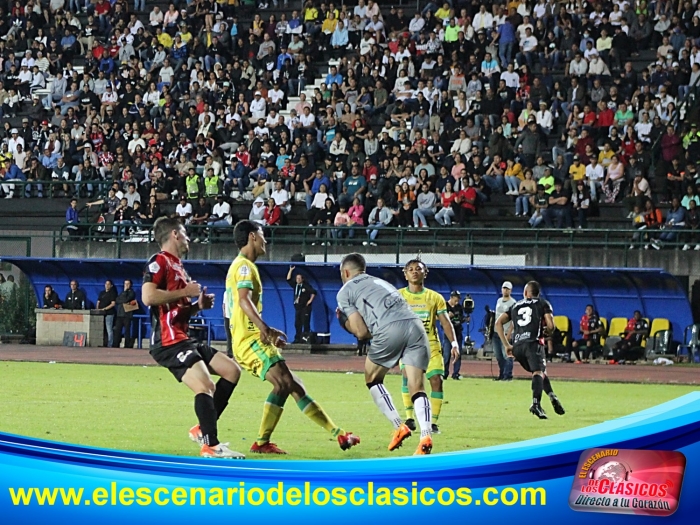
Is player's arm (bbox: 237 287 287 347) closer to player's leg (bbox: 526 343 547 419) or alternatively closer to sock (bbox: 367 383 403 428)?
sock (bbox: 367 383 403 428)

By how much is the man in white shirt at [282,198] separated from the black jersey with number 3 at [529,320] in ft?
62.0

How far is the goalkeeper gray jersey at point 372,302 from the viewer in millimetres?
11352

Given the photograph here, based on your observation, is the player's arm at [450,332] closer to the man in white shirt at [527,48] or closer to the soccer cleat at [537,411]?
the soccer cleat at [537,411]

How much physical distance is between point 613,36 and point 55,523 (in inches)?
1330

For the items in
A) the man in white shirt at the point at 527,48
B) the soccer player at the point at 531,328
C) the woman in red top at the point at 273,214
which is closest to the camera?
the soccer player at the point at 531,328

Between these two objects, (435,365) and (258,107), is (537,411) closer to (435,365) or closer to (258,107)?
(435,365)

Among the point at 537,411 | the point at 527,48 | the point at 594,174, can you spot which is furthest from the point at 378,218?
the point at 537,411

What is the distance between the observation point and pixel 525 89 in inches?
1377

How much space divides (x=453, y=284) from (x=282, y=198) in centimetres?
584

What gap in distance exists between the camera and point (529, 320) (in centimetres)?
1636

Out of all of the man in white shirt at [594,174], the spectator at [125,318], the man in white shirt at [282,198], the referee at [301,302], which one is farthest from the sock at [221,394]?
the man in white shirt at [282,198]

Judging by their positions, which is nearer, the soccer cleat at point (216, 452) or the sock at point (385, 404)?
the soccer cleat at point (216, 452)

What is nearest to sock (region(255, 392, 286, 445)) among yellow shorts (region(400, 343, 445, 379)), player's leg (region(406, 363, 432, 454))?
player's leg (region(406, 363, 432, 454))

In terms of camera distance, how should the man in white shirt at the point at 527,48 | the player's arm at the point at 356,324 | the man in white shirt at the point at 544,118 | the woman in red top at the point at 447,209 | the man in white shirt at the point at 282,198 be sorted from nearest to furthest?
the player's arm at the point at 356,324
the woman in red top at the point at 447,209
the man in white shirt at the point at 544,118
the man in white shirt at the point at 282,198
the man in white shirt at the point at 527,48
